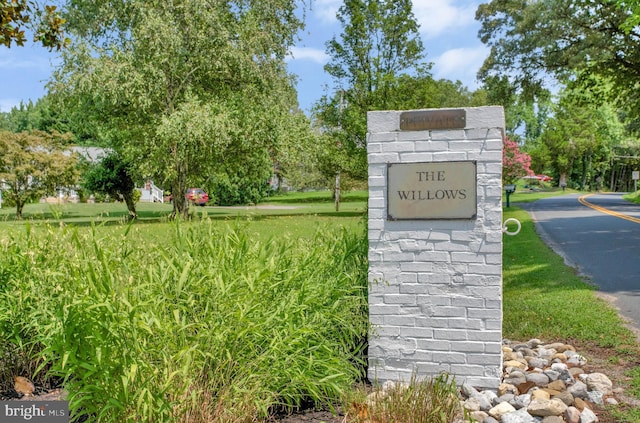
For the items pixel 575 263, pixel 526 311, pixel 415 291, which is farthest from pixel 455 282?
pixel 575 263

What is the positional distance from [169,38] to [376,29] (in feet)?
26.6

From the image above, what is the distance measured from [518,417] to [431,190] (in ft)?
5.21

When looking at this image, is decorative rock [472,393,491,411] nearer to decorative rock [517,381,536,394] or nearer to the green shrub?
the green shrub

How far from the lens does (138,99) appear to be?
58.2 ft

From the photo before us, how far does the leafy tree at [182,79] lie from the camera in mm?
17641

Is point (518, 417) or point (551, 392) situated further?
point (551, 392)

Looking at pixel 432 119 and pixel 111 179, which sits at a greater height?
pixel 111 179

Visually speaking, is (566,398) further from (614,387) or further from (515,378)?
(614,387)

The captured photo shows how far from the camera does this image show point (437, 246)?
13.5 feet

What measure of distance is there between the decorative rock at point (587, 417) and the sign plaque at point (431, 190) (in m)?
1.43

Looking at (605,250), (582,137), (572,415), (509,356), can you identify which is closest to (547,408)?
(572,415)

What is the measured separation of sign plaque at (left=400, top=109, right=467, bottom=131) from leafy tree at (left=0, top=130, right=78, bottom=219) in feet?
78.3

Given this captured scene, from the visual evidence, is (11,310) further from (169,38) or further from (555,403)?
(169,38)

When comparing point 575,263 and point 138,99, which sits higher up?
point 138,99
